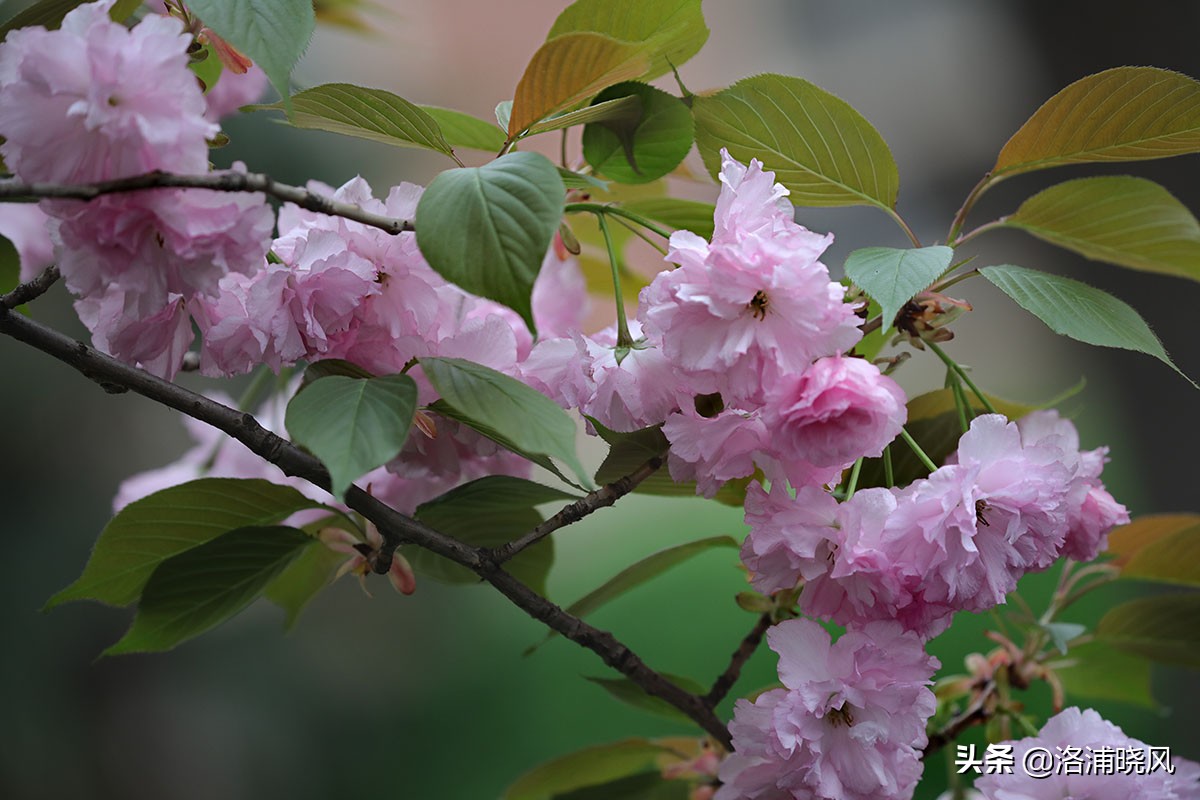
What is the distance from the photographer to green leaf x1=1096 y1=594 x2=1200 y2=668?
49 cm

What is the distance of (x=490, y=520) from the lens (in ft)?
1.33

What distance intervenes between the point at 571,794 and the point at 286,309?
0.98 feet

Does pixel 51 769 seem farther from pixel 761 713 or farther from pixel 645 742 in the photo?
pixel 761 713

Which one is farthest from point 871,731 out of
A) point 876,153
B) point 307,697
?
point 307,697

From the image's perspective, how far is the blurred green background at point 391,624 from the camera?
1.04 m

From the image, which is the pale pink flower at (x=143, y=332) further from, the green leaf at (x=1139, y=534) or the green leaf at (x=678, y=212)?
the green leaf at (x=1139, y=534)

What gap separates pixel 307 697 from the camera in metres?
1.18

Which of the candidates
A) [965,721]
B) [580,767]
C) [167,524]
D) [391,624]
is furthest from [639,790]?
[391,624]

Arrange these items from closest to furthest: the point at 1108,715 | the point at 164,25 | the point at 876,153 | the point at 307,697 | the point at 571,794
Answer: the point at 164,25
the point at 876,153
the point at 571,794
the point at 1108,715
the point at 307,697

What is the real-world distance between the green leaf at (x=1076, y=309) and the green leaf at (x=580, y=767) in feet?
0.98

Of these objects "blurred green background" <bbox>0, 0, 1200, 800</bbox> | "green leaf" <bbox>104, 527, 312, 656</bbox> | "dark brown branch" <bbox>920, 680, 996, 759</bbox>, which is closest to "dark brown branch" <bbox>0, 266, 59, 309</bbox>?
"green leaf" <bbox>104, 527, 312, 656</bbox>

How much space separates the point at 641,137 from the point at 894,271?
0.12m

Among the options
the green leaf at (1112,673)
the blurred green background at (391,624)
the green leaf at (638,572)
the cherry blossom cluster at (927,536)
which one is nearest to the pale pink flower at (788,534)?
the cherry blossom cluster at (927,536)

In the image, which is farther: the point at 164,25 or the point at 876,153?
the point at 876,153
